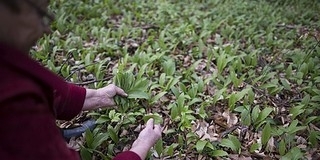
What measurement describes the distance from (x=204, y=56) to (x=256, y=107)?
4.32 ft

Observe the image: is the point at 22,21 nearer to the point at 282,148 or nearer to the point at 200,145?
the point at 200,145

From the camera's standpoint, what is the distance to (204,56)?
13.4 ft

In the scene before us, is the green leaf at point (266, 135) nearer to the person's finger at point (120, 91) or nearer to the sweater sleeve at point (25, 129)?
the person's finger at point (120, 91)

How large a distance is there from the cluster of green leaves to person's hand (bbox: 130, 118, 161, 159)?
41 cm

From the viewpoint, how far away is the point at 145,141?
196 cm

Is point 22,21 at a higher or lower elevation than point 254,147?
higher

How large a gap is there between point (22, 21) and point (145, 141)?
105cm

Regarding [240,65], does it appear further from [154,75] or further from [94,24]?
[94,24]

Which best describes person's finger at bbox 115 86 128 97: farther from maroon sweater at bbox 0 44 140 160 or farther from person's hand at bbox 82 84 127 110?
maroon sweater at bbox 0 44 140 160

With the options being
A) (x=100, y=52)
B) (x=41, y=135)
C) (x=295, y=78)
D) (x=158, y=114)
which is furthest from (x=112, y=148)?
(x=295, y=78)

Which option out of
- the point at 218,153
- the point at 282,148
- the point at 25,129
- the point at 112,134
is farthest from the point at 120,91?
→ the point at 25,129

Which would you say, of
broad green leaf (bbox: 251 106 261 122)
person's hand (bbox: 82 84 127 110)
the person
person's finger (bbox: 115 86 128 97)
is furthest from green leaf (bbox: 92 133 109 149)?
the person

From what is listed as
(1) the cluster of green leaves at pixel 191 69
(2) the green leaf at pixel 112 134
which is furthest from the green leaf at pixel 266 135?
(2) the green leaf at pixel 112 134

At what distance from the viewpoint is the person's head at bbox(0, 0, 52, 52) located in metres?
1.06
